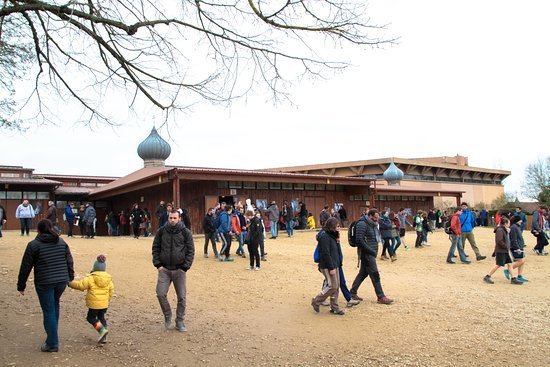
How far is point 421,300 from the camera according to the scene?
363 inches

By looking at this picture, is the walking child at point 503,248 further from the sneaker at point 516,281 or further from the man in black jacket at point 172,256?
the man in black jacket at point 172,256

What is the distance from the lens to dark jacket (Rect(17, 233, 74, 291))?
18.7 feet

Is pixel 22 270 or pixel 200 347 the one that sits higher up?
pixel 22 270

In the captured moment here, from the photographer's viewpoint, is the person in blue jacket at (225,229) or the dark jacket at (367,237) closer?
the dark jacket at (367,237)

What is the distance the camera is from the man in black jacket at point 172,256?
6719 mm

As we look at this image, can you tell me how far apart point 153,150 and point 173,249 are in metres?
21.6

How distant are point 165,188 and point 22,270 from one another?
17182 mm

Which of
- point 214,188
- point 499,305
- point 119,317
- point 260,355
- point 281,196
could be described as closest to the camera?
point 260,355

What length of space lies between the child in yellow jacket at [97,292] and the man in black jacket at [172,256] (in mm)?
773

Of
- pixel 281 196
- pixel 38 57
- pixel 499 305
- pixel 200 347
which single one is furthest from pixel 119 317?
pixel 281 196

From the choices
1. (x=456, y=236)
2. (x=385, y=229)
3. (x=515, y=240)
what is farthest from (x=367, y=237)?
(x=456, y=236)

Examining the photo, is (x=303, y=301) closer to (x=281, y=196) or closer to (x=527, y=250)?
(x=527, y=250)

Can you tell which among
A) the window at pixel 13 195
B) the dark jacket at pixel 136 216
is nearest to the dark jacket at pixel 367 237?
the dark jacket at pixel 136 216

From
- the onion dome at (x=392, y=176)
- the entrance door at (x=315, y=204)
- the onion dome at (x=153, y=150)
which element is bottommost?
the entrance door at (x=315, y=204)
